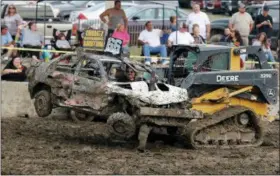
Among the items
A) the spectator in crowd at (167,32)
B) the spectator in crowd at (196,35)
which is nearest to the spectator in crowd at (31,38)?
the spectator in crowd at (167,32)

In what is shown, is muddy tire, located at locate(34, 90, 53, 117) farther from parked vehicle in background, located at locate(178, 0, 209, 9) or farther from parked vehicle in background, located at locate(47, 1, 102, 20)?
parked vehicle in background, located at locate(178, 0, 209, 9)

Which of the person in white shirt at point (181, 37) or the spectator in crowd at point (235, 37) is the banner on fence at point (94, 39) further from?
the spectator in crowd at point (235, 37)

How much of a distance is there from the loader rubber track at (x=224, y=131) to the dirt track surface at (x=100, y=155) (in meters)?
0.28

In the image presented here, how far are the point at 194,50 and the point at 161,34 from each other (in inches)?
274

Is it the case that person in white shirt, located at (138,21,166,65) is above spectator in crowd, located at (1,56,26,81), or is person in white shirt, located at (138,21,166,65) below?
above

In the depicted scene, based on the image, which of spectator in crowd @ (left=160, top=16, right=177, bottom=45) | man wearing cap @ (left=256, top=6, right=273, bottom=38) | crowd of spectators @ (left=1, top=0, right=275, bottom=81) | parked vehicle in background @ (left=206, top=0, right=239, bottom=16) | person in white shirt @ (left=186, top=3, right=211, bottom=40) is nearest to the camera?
crowd of spectators @ (left=1, top=0, right=275, bottom=81)

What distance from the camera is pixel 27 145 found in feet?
45.2

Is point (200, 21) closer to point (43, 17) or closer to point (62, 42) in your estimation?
point (62, 42)

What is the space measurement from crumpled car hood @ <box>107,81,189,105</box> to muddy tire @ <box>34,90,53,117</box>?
5.38 ft

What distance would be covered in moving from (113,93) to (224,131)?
8.21ft

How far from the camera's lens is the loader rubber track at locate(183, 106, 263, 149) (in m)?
14.5

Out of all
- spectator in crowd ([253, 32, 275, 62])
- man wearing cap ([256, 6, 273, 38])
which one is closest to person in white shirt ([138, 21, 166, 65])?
spectator in crowd ([253, 32, 275, 62])

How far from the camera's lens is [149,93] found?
1366 centimetres

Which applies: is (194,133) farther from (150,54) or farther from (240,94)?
(150,54)
